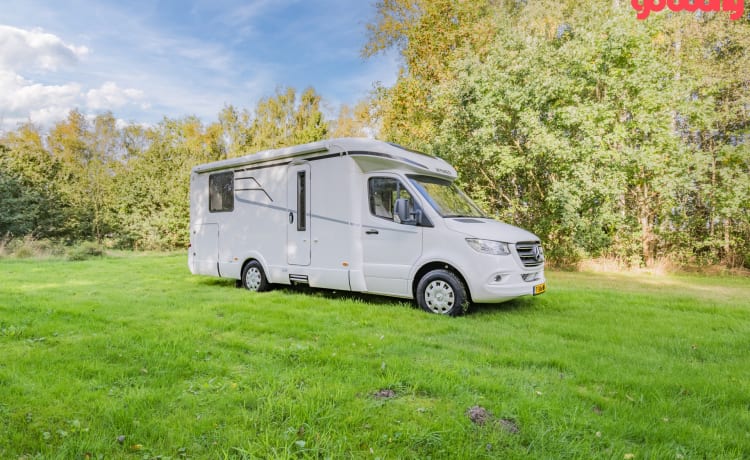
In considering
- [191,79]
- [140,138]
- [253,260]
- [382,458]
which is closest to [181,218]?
[191,79]

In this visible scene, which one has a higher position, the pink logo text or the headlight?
the pink logo text

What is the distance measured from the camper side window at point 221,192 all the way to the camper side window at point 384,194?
3559 millimetres

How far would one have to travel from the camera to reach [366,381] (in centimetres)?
358

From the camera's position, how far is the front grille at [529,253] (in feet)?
22.1

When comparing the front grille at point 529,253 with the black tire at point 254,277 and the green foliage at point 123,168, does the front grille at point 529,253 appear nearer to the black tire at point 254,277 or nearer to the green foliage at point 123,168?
the black tire at point 254,277

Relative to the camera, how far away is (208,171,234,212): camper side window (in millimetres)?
9531

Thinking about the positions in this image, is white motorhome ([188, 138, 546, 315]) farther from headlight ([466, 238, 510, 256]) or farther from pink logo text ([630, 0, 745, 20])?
pink logo text ([630, 0, 745, 20])

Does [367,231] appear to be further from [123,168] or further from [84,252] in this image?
[123,168]

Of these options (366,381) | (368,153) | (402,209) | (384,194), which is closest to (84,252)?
(368,153)

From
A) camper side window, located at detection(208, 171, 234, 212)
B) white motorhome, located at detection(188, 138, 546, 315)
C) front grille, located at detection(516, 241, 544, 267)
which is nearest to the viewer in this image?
white motorhome, located at detection(188, 138, 546, 315)

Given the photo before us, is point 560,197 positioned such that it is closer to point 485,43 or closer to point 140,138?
point 485,43

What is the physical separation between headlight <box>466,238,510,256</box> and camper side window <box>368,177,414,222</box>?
4.23ft

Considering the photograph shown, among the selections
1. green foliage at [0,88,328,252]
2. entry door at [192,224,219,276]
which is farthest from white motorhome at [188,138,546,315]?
green foliage at [0,88,328,252]

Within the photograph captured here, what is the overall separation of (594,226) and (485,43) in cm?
881
